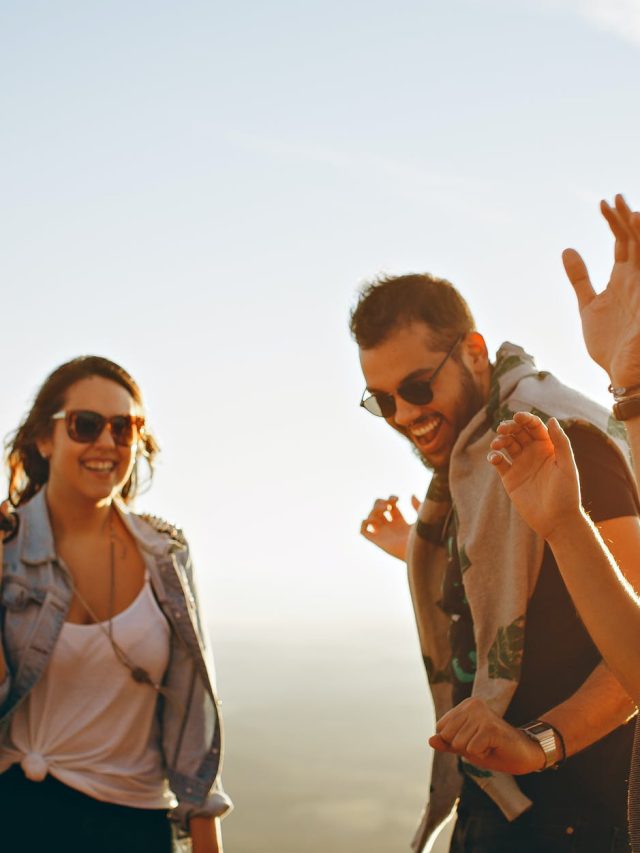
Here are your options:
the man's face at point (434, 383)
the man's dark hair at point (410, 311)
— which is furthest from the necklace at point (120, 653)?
the man's dark hair at point (410, 311)

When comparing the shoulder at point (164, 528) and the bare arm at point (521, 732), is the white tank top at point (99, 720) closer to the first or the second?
the shoulder at point (164, 528)

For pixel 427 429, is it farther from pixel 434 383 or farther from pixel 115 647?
pixel 115 647

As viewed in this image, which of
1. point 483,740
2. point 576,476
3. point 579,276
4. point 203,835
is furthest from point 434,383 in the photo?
point 203,835

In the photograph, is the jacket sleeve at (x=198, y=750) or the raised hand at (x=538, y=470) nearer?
the raised hand at (x=538, y=470)

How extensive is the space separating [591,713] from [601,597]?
85 cm

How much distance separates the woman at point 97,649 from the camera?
13.0ft

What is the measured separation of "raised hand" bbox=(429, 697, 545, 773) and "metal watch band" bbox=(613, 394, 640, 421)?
2.76ft

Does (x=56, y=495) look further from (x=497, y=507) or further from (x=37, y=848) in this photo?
(x=497, y=507)

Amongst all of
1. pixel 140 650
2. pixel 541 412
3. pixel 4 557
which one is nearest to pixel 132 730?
pixel 140 650

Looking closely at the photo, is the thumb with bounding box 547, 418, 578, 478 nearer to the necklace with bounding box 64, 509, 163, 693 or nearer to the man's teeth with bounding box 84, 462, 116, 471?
the necklace with bounding box 64, 509, 163, 693

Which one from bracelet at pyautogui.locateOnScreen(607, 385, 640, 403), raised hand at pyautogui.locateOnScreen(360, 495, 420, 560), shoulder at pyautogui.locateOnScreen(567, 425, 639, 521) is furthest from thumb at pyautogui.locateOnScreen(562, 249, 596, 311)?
raised hand at pyautogui.locateOnScreen(360, 495, 420, 560)

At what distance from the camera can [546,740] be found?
2.89m

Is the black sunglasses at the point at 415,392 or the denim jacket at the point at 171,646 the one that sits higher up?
the black sunglasses at the point at 415,392

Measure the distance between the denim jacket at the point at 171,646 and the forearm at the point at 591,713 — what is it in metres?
1.72
